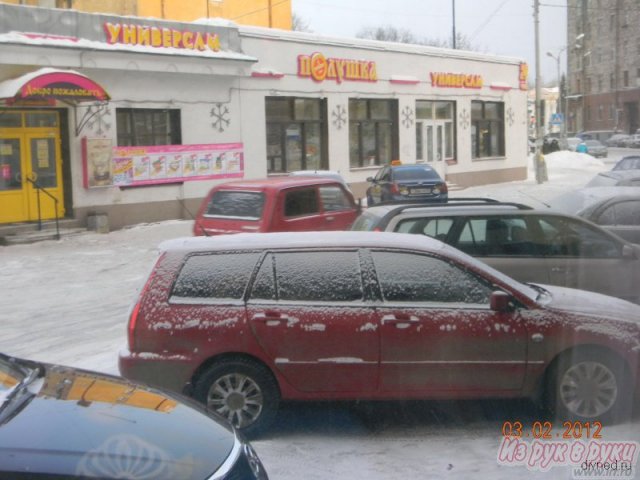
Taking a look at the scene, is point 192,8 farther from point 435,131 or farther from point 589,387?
point 589,387

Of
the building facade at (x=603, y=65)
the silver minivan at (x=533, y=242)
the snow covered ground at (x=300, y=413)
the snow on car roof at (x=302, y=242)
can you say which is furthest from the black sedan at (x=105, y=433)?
the building facade at (x=603, y=65)

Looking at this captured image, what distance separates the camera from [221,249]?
6699 mm

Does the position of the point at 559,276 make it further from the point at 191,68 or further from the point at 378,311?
the point at 191,68

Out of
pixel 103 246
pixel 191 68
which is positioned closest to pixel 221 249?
pixel 103 246

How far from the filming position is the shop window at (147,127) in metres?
21.9

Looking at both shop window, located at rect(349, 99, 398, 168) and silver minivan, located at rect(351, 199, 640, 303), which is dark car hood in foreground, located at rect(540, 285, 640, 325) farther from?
shop window, located at rect(349, 99, 398, 168)

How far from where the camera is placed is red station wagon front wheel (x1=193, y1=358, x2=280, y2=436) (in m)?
6.45

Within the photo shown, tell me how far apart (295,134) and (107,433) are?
24.0 m

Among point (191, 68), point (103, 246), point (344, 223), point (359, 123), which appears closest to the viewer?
point (344, 223)

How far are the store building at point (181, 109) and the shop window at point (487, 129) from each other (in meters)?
2.99

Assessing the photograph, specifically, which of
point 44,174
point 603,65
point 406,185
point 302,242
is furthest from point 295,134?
point 603,65

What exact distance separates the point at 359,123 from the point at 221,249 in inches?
933

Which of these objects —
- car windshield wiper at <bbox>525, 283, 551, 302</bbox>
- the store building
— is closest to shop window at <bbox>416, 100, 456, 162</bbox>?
the store building

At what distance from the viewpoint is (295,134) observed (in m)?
27.3
